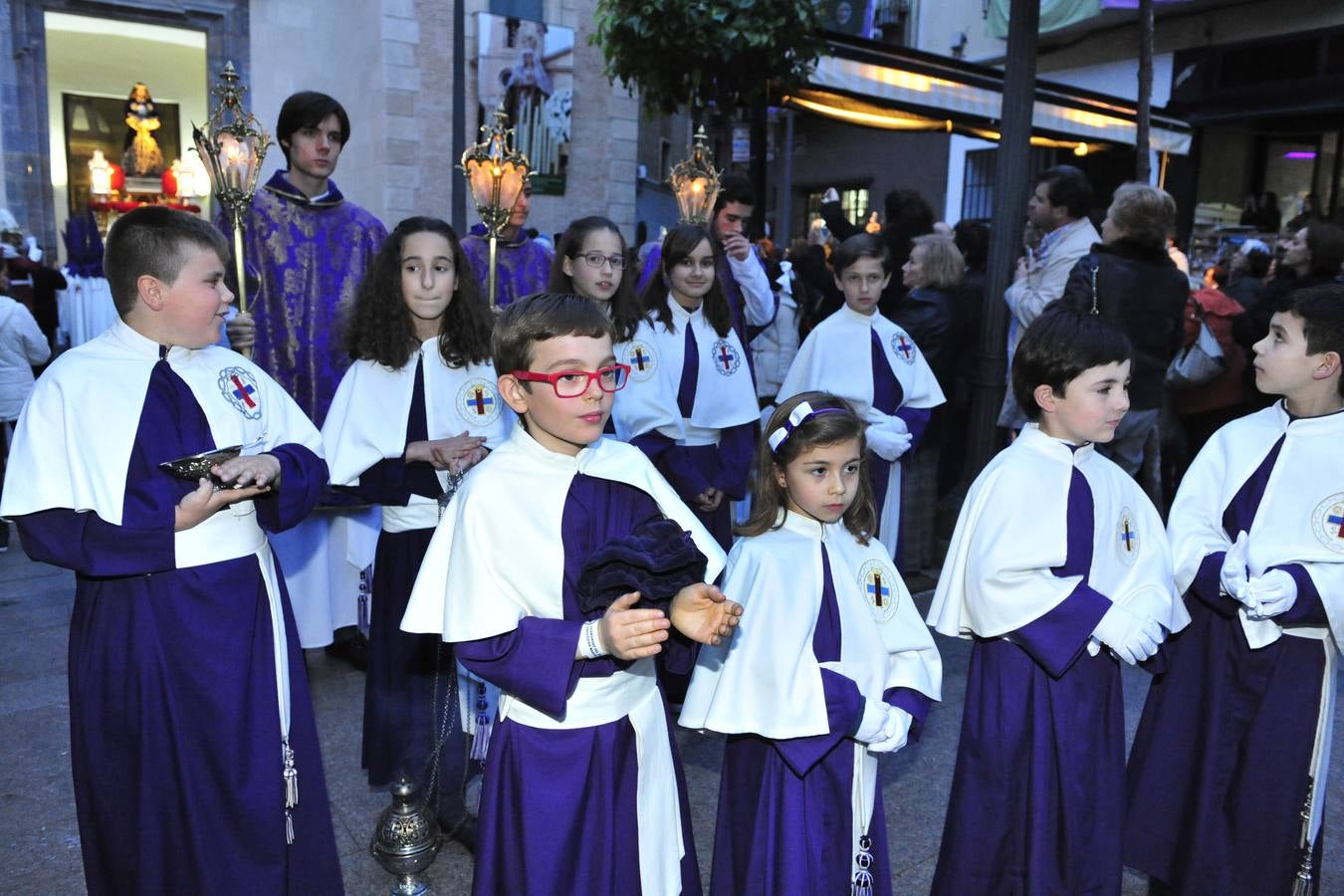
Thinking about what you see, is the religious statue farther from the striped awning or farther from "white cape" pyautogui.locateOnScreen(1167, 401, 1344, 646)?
"white cape" pyautogui.locateOnScreen(1167, 401, 1344, 646)

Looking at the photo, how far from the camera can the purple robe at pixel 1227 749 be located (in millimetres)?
2711

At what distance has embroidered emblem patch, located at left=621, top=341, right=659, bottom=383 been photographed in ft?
13.6

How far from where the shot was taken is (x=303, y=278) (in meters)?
4.62

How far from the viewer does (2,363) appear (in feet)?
23.0

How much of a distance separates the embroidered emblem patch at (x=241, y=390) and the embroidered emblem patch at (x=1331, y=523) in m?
2.77

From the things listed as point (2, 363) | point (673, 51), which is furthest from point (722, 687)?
point (2, 363)

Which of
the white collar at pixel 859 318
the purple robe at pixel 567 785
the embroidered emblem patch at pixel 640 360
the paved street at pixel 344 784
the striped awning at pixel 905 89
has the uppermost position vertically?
the striped awning at pixel 905 89

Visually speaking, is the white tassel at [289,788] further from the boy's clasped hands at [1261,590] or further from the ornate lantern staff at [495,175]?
the boy's clasped hands at [1261,590]

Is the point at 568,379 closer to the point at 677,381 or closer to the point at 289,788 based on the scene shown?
the point at 289,788

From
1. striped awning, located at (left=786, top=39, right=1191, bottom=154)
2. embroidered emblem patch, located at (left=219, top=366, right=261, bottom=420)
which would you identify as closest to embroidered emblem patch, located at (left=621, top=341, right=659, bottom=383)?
embroidered emblem patch, located at (left=219, top=366, right=261, bottom=420)

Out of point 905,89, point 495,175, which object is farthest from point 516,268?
point 905,89

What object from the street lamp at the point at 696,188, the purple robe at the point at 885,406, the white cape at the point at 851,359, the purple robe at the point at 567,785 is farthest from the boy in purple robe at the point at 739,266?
the purple robe at the point at 567,785

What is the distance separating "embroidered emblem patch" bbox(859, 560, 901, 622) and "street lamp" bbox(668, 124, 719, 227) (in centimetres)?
237

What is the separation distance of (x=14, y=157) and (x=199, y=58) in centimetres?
616
